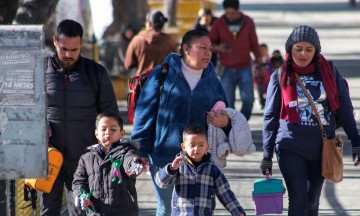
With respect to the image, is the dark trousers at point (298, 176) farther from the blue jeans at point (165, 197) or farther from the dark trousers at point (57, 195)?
the dark trousers at point (57, 195)

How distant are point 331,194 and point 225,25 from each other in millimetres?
3767

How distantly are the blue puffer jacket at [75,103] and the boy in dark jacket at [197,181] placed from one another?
2.52 ft

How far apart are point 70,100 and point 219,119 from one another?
1.04 m

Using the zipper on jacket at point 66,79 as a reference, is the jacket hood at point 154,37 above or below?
above

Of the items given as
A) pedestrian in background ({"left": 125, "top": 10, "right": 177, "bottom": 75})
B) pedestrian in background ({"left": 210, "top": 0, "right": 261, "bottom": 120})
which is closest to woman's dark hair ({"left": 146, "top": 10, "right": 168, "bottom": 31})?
pedestrian in background ({"left": 125, "top": 10, "right": 177, "bottom": 75})

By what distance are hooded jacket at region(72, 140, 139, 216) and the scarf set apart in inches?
47.8

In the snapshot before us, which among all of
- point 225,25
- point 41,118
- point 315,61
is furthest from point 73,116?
point 225,25

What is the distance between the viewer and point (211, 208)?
22.3 feet

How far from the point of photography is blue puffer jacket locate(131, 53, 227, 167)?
7117 mm

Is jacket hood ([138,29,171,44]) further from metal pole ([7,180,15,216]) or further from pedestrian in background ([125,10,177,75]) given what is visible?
metal pole ([7,180,15,216])

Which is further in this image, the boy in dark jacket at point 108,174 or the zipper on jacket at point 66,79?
the zipper on jacket at point 66,79

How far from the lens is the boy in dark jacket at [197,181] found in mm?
6711

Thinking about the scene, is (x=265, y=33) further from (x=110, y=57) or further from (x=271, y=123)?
(x=271, y=123)

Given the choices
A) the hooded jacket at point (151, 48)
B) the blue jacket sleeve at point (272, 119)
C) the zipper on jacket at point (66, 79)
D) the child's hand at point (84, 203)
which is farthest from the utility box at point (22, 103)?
the hooded jacket at point (151, 48)
